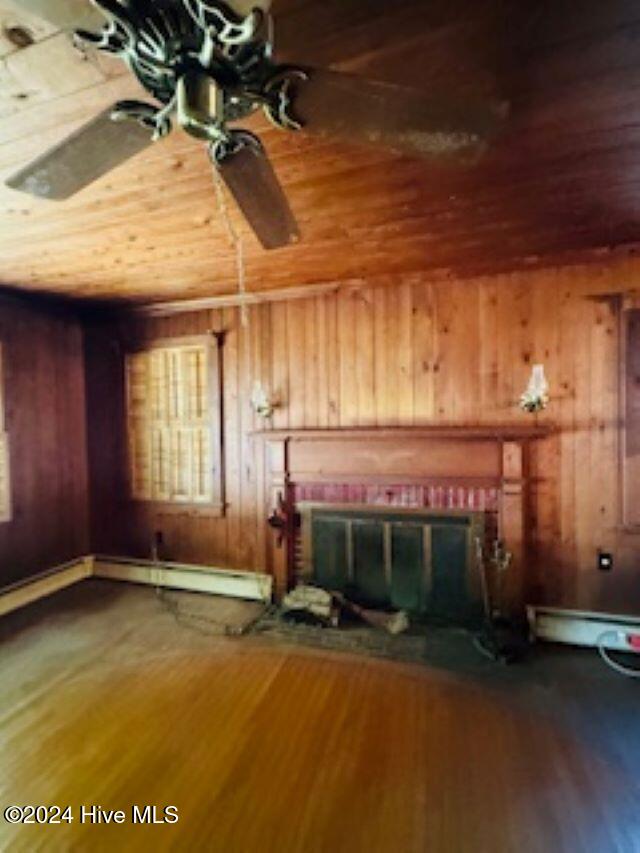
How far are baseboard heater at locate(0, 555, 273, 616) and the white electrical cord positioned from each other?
234 centimetres

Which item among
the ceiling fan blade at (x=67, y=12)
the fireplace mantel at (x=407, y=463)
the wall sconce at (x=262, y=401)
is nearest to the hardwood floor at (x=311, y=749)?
the fireplace mantel at (x=407, y=463)

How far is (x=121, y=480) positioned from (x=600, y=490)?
394cm

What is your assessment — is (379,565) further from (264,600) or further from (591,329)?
(591,329)

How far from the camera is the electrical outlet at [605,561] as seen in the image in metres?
2.94

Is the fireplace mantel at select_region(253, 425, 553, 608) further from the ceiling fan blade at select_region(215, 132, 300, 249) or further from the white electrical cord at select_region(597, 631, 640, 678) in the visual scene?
the ceiling fan blade at select_region(215, 132, 300, 249)

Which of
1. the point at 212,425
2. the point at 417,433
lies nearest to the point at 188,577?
the point at 212,425

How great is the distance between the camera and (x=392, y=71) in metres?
1.23

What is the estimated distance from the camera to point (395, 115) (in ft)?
3.18

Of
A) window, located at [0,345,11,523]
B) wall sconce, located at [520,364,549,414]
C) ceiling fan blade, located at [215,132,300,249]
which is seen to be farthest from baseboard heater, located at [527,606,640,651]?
window, located at [0,345,11,523]

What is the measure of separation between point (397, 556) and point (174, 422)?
2.25 meters

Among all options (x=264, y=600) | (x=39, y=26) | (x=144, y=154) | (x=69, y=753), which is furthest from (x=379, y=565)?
(x=39, y=26)

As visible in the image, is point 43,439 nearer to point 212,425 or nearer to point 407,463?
point 212,425

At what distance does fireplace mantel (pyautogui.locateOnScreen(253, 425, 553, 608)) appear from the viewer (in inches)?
119

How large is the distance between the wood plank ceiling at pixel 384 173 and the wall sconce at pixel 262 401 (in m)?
0.81
